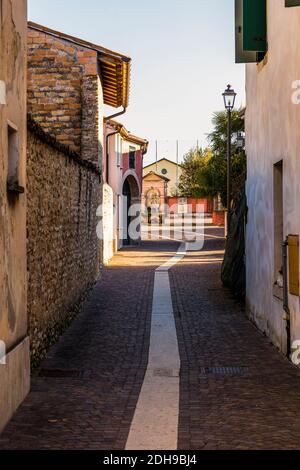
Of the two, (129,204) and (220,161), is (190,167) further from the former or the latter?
(129,204)

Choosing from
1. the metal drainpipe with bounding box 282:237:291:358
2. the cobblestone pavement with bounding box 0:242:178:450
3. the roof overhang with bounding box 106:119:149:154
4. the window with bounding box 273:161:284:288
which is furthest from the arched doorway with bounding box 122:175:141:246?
the metal drainpipe with bounding box 282:237:291:358

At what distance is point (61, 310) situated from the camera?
10.7m

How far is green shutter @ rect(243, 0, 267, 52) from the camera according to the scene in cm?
1030

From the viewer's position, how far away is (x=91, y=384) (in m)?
7.66

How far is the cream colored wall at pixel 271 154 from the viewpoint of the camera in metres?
8.41

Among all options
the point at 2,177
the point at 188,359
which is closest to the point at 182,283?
the point at 188,359

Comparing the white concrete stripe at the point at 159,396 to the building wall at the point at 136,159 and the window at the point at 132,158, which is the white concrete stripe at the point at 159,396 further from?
the window at the point at 132,158

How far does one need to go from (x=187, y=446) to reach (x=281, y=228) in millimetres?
5045

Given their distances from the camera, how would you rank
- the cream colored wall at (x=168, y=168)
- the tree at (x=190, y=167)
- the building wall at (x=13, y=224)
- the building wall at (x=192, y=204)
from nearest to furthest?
the building wall at (x=13, y=224)
the building wall at (x=192, y=204)
the tree at (x=190, y=167)
the cream colored wall at (x=168, y=168)

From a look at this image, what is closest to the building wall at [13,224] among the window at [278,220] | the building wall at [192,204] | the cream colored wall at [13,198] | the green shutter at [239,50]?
the cream colored wall at [13,198]

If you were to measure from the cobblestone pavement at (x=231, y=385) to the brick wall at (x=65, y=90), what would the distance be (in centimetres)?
694

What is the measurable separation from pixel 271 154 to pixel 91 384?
172 inches

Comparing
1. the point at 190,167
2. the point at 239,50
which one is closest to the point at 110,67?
the point at 239,50

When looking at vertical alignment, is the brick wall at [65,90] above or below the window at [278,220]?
above
